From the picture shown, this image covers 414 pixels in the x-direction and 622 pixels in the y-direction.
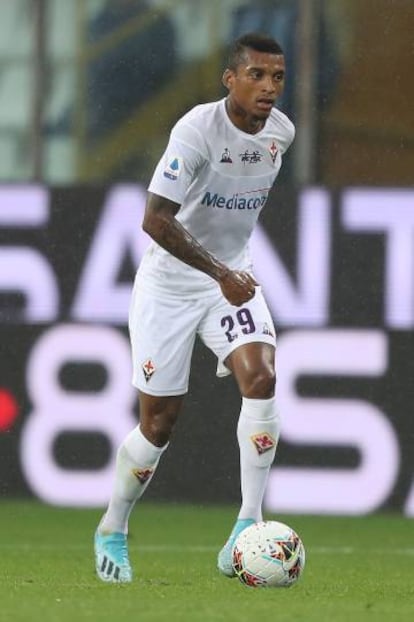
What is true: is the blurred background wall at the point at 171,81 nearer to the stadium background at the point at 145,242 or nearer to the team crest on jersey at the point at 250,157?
the stadium background at the point at 145,242

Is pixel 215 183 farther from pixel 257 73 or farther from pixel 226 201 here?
pixel 257 73

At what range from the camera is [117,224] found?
1034 centimetres

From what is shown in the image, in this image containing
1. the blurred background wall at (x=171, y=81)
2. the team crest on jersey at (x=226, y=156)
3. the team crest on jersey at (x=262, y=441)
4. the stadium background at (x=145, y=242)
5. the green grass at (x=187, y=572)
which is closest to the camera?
the green grass at (x=187, y=572)

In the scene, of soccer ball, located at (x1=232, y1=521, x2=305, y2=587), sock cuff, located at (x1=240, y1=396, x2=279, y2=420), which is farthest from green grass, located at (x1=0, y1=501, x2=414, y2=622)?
sock cuff, located at (x1=240, y1=396, x2=279, y2=420)

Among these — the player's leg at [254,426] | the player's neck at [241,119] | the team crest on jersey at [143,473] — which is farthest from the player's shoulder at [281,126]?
the team crest on jersey at [143,473]

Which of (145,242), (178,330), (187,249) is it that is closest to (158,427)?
(178,330)

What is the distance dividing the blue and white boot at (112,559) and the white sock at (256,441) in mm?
496

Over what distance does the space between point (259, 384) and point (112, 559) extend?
34.9 inches

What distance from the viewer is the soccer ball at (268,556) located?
6477 millimetres

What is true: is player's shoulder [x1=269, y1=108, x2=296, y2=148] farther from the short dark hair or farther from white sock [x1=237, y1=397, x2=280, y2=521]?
white sock [x1=237, y1=397, x2=280, y2=521]

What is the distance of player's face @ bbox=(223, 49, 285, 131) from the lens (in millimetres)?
6945

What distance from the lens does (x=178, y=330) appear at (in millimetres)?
7258

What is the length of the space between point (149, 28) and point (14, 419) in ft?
7.42

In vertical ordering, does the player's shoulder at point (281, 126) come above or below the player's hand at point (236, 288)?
above
